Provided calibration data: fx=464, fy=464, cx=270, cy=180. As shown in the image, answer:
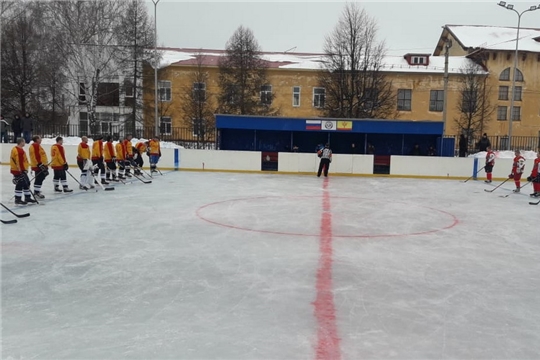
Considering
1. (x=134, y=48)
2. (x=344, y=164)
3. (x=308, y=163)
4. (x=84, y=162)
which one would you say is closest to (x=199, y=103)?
(x=134, y=48)

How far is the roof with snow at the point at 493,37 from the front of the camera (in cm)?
3909

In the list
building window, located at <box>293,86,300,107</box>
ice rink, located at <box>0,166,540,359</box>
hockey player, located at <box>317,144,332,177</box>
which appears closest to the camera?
ice rink, located at <box>0,166,540,359</box>

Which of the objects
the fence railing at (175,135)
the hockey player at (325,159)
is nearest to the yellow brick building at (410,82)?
the fence railing at (175,135)

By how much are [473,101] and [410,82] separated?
5.08 m

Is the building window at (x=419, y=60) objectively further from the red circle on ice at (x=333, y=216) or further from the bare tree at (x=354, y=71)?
the red circle on ice at (x=333, y=216)

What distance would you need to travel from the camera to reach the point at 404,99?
1484 inches

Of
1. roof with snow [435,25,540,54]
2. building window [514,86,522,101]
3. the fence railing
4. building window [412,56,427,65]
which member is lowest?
the fence railing

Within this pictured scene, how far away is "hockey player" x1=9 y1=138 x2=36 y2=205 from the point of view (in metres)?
9.02

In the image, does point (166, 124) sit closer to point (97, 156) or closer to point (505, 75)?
point (97, 156)

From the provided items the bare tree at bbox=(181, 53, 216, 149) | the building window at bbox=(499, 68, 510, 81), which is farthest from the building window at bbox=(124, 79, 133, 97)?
the building window at bbox=(499, 68, 510, 81)

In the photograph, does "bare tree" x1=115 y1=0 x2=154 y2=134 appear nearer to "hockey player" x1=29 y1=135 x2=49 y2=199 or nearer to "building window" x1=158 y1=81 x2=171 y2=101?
"building window" x1=158 y1=81 x2=171 y2=101

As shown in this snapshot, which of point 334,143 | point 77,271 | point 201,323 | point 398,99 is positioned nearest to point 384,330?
point 201,323

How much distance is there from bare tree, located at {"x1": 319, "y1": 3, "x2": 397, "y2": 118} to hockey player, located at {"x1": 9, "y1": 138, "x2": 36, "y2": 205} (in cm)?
2320

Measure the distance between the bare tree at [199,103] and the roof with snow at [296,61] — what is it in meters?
1.11
